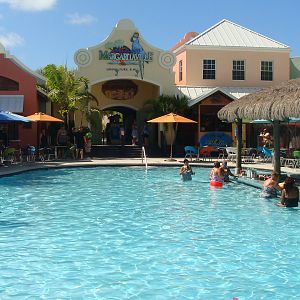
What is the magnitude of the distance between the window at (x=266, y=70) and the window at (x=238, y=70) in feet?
4.29

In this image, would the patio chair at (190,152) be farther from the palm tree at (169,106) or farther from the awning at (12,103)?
the awning at (12,103)

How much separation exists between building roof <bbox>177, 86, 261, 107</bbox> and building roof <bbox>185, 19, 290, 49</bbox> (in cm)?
293

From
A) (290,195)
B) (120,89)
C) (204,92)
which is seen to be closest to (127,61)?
(120,89)

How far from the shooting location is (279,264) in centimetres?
754

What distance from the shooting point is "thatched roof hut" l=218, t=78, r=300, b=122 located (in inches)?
559

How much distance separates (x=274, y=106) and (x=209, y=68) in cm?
1824

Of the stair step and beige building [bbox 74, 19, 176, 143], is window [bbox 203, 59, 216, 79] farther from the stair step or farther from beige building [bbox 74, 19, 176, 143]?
the stair step

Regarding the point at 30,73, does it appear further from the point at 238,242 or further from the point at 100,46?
the point at 238,242

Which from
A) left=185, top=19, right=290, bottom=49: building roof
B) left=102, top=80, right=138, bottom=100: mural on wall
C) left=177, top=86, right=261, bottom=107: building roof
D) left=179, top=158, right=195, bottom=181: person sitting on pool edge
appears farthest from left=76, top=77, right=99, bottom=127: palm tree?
left=179, top=158, right=195, bottom=181: person sitting on pool edge

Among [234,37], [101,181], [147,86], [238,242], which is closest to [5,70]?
[147,86]

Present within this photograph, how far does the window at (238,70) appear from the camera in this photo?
108 feet

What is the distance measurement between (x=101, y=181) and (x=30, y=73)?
12.5 meters

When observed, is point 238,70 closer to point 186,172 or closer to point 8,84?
point 8,84

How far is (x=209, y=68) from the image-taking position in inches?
1287
